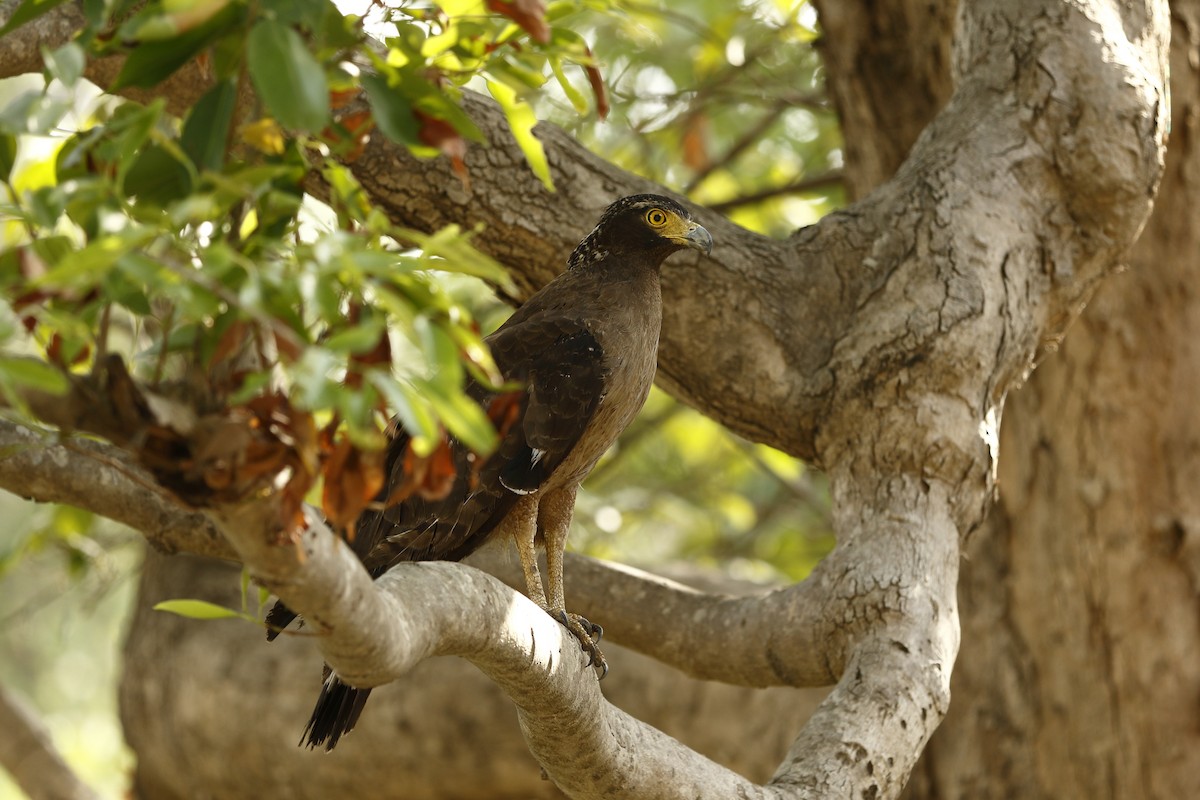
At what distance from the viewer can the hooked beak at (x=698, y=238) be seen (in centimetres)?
359

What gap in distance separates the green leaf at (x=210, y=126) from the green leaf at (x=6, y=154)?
23 centimetres

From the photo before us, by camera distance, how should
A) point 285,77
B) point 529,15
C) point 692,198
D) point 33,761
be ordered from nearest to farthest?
1. point 285,77
2. point 529,15
3. point 33,761
4. point 692,198

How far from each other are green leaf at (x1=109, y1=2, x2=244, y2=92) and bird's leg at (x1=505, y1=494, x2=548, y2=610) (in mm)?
1949

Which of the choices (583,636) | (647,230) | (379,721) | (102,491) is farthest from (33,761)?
(647,230)

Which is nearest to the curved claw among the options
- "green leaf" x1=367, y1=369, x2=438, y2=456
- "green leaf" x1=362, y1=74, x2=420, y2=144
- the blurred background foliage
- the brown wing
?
the brown wing

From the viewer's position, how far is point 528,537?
3.41m

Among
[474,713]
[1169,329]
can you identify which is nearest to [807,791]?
[1169,329]

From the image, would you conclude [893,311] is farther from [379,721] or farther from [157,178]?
[379,721]

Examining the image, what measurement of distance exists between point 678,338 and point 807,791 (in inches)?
60.3

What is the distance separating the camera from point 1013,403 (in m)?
5.04

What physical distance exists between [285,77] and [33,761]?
4.94m

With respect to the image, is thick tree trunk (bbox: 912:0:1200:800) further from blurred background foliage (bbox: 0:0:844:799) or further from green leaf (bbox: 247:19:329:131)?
green leaf (bbox: 247:19:329:131)

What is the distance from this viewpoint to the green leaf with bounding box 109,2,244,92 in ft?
4.92

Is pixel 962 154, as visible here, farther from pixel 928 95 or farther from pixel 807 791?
pixel 807 791
